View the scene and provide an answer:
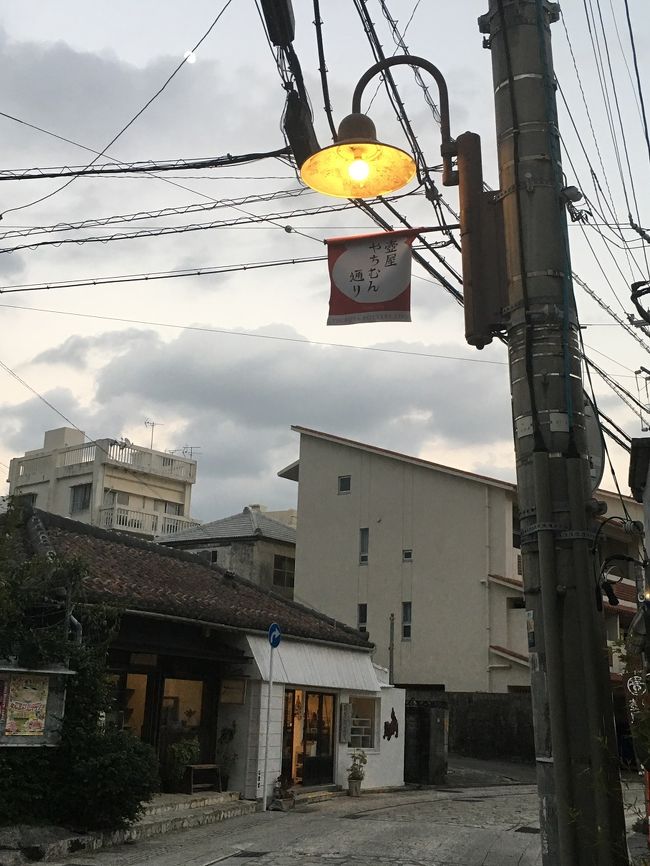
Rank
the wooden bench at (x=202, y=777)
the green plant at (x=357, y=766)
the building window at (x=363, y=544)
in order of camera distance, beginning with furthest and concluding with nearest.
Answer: the building window at (x=363, y=544), the green plant at (x=357, y=766), the wooden bench at (x=202, y=777)

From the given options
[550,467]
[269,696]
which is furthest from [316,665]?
[550,467]

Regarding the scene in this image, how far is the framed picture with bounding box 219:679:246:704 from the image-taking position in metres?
19.3

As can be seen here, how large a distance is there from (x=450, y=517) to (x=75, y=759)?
82.1 ft

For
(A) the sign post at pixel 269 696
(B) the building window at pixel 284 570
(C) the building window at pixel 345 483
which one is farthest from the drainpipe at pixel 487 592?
(A) the sign post at pixel 269 696

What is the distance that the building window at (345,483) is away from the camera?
4012 centimetres

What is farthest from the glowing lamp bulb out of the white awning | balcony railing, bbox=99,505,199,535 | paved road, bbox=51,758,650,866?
balcony railing, bbox=99,505,199,535

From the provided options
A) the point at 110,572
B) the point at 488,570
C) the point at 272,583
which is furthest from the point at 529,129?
the point at 272,583

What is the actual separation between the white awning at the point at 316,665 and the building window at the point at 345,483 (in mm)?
16366

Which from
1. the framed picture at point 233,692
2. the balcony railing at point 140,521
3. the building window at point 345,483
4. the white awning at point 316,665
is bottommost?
the framed picture at point 233,692

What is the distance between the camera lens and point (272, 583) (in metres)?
42.6

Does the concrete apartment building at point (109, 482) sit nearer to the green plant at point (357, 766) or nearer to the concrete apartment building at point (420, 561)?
the concrete apartment building at point (420, 561)

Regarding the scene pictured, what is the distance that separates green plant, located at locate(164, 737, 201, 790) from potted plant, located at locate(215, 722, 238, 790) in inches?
43.4

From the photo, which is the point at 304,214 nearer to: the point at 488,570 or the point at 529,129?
the point at 529,129

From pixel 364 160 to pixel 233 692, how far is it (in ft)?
48.1
